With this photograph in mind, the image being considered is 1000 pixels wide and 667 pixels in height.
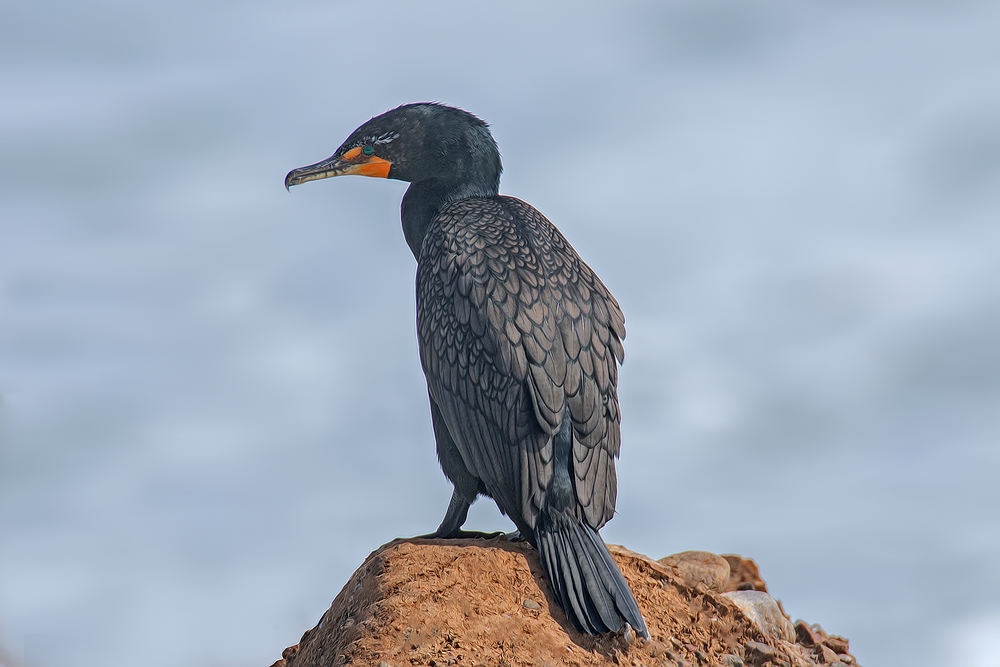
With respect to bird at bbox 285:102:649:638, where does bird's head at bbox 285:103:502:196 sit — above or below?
above

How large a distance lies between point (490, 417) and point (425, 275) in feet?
3.80

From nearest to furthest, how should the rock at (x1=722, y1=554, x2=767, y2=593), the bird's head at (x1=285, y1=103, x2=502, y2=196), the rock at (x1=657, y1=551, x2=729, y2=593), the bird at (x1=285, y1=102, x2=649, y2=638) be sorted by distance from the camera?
1. the bird at (x1=285, y1=102, x2=649, y2=638)
2. the bird's head at (x1=285, y1=103, x2=502, y2=196)
3. the rock at (x1=657, y1=551, x2=729, y2=593)
4. the rock at (x1=722, y1=554, x2=767, y2=593)

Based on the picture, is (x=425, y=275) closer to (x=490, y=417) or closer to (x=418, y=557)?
(x=490, y=417)

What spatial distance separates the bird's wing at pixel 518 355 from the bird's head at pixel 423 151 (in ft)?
1.70

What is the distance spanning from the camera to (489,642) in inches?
228

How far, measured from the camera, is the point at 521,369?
20.4 feet

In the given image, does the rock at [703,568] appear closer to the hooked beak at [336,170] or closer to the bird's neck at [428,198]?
the bird's neck at [428,198]

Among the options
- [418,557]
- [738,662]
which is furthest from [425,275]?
[738,662]

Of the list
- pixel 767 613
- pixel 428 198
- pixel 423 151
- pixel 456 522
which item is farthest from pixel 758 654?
pixel 423 151

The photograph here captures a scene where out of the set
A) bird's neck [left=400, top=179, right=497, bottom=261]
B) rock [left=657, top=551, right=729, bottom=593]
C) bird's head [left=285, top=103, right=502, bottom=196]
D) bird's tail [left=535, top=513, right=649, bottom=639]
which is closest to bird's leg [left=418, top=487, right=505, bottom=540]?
bird's tail [left=535, top=513, right=649, bottom=639]

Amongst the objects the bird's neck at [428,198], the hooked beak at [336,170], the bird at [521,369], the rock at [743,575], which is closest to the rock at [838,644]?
the rock at [743,575]

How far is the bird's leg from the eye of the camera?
21.7 ft

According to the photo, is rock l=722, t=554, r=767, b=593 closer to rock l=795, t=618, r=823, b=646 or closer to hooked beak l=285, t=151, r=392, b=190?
rock l=795, t=618, r=823, b=646

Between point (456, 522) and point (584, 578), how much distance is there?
110 cm
